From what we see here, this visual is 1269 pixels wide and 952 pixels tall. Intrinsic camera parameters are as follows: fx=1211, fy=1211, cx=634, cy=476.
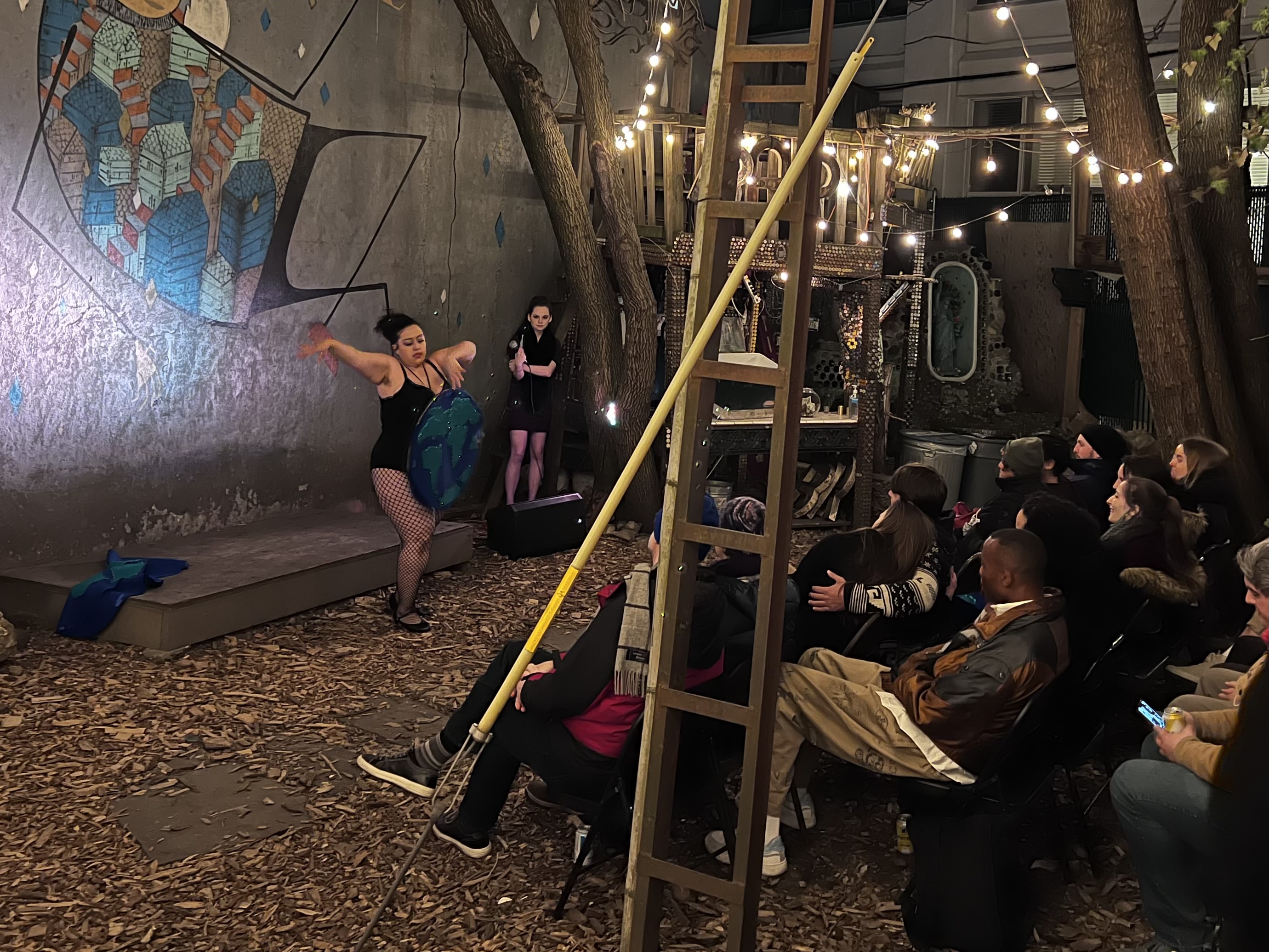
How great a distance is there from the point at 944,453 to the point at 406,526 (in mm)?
5970

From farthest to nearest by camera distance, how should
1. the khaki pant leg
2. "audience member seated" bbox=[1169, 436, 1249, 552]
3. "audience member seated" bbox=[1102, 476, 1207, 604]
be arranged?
"audience member seated" bbox=[1169, 436, 1249, 552]
"audience member seated" bbox=[1102, 476, 1207, 604]
the khaki pant leg

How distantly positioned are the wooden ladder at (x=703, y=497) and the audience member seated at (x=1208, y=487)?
11.3 ft

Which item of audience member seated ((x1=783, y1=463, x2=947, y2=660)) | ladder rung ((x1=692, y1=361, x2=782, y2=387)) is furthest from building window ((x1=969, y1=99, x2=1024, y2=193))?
ladder rung ((x1=692, y1=361, x2=782, y2=387))

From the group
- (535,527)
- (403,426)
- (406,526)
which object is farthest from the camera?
(535,527)

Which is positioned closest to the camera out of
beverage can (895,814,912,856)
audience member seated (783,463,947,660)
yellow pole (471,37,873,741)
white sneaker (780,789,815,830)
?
yellow pole (471,37,873,741)

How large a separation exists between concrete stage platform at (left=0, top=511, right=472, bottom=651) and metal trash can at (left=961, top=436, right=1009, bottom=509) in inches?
202

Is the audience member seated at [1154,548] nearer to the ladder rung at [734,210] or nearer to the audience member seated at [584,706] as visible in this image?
the audience member seated at [584,706]

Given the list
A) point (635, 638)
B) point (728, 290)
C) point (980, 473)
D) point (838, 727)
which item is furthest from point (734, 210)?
point (980, 473)

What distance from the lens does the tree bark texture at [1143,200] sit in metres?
6.24

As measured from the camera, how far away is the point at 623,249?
29.9ft

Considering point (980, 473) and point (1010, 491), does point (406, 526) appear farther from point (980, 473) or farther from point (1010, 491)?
point (980, 473)

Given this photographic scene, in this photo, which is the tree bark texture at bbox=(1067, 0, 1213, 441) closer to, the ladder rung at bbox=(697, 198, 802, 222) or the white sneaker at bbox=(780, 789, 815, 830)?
the white sneaker at bbox=(780, 789, 815, 830)

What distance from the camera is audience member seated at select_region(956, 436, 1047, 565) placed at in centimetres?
604

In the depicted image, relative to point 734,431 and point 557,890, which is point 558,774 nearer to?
point 557,890
